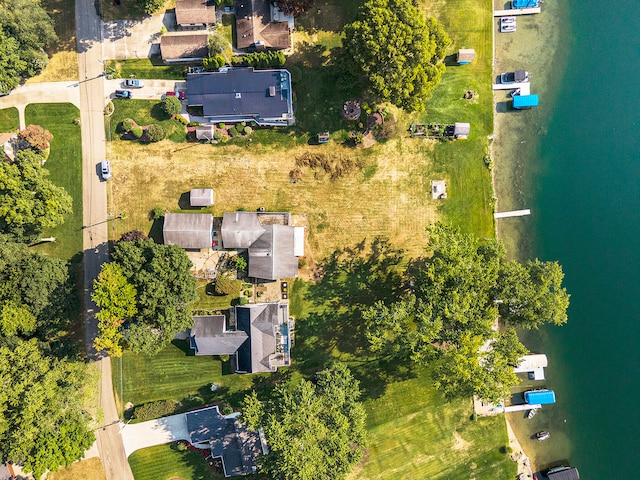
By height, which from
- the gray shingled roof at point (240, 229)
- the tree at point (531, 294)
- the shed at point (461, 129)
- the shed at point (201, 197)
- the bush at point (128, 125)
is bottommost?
the tree at point (531, 294)

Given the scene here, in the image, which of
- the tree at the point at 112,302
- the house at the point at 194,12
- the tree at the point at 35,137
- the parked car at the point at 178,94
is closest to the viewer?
the tree at the point at 112,302

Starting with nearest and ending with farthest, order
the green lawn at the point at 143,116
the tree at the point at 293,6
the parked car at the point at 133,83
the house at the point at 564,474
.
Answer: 1. the tree at the point at 293,6
2. the parked car at the point at 133,83
3. the green lawn at the point at 143,116
4. the house at the point at 564,474

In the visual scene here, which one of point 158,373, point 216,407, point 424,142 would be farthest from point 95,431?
point 424,142

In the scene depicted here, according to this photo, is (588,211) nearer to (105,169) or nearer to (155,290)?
(155,290)

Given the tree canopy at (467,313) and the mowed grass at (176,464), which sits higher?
the tree canopy at (467,313)

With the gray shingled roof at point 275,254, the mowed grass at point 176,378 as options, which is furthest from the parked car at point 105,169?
the mowed grass at point 176,378

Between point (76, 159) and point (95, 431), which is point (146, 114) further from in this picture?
point (95, 431)

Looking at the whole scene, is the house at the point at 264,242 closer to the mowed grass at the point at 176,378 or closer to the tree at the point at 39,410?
the mowed grass at the point at 176,378
